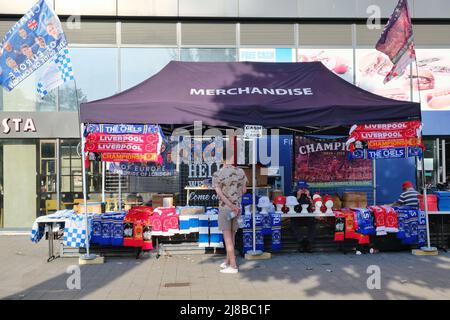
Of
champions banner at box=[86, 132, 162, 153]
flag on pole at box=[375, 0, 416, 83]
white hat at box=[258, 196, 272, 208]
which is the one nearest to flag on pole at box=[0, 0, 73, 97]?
champions banner at box=[86, 132, 162, 153]

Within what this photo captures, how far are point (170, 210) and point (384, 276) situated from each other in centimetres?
383

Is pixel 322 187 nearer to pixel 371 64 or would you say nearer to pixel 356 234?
pixel 356 234

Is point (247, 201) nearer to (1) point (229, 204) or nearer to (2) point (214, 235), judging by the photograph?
(2) point (214, 235)

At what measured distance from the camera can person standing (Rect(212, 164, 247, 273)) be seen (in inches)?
289

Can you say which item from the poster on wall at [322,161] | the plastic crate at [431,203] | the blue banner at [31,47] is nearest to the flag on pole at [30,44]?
the blue banner at [31,47]

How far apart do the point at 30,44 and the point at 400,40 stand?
6.44 m

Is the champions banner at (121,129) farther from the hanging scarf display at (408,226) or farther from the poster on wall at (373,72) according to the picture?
the poster on wall at (373,72)

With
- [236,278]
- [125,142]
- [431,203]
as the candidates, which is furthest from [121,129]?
[431,203]

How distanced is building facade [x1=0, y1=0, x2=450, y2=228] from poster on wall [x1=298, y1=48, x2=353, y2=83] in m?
0.03

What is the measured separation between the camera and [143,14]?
43.9 feet

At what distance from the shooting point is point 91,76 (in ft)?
44.2

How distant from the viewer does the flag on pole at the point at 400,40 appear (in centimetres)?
870

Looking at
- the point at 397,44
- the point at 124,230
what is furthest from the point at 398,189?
the point at 124,230

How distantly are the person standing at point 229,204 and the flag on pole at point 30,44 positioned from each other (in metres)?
3.47
